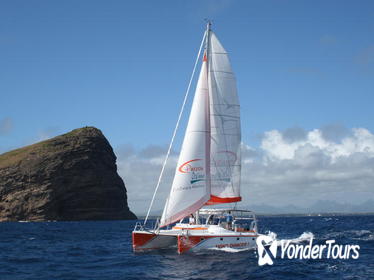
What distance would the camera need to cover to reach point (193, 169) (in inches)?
1196

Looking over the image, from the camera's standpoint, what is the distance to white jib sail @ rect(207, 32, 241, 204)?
3172cm

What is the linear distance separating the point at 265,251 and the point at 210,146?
819 cm

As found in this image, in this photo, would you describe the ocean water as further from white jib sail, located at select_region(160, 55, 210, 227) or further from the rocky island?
the rocky island

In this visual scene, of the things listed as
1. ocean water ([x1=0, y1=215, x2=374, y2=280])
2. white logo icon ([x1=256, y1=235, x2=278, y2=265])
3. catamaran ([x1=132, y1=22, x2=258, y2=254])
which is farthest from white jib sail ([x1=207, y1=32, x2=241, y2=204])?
ocean water ([x1=0, y1=215, x2=374, y2=280])

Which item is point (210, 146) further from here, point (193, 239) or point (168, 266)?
point (168, 266)

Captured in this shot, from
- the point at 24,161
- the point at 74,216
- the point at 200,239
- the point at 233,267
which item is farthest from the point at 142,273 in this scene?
the point at 24,161

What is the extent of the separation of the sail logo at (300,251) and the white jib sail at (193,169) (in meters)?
5.47

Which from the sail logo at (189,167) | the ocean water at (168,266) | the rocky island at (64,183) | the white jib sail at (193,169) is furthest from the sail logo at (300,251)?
the rocky island at (64,183)

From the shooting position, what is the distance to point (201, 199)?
1197 inches

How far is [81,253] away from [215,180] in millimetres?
10529

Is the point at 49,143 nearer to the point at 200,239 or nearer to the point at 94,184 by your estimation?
the point at 94,184

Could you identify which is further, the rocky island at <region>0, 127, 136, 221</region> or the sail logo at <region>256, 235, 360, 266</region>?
the rocky island at <region>0, 127, 136, 221</region>

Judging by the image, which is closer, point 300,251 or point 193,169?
point 193,169

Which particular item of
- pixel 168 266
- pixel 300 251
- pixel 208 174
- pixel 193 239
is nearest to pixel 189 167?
pixel 208 174
